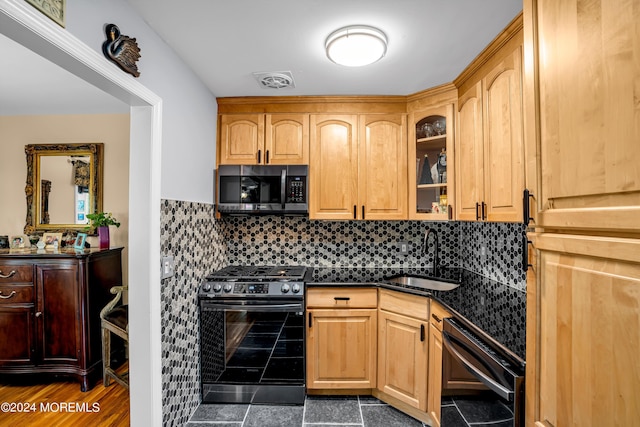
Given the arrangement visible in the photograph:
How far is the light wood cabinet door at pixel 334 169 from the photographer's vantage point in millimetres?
2518

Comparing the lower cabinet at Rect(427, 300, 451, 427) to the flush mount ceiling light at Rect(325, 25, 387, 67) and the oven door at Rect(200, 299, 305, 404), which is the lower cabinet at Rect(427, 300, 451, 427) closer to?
the oven door at Rect(200, 299, 305, 404)

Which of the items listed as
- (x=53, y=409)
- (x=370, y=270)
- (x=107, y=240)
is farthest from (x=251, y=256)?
(x=53, y=409)

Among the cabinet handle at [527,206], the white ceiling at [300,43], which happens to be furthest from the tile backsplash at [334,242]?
the cabinet handle at [527,206]

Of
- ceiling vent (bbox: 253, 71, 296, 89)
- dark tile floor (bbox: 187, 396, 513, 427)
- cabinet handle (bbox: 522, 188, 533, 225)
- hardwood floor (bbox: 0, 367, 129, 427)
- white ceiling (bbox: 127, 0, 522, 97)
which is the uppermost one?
white ceiling (bbox: 127, 0, 522, 97)

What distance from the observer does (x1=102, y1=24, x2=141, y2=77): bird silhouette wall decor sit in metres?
1.31

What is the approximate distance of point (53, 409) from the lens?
2.21 meters

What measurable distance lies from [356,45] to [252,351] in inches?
83.1

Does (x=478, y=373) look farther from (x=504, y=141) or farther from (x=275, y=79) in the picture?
(x=275, y=79)

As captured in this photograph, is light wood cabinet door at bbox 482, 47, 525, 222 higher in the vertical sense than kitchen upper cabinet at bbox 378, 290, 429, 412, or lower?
higher

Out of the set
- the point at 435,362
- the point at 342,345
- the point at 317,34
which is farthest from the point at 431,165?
the point at 342,345

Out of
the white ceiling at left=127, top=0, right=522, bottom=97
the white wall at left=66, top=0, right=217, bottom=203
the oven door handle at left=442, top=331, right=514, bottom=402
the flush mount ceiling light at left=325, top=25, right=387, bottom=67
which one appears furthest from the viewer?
the flush mount ceiling light at left=325, top=25, right=387, bottom=67

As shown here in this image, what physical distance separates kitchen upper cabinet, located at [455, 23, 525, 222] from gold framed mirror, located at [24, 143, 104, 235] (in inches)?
130

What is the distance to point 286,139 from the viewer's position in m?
2.55

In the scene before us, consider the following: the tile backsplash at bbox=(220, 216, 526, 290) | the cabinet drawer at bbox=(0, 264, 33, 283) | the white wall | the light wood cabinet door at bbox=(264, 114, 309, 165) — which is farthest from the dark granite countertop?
the cabinet drawer at bbox=(0, 264, 33, 283)
